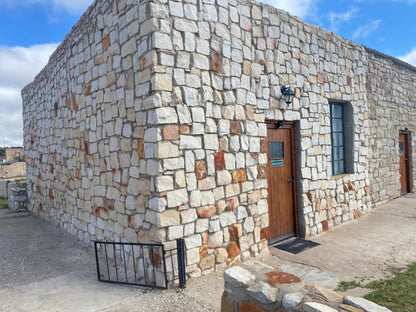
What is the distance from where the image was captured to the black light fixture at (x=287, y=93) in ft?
17.0

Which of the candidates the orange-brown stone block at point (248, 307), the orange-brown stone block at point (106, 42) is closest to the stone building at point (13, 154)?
the orange-brown stone block at point (106, 42)

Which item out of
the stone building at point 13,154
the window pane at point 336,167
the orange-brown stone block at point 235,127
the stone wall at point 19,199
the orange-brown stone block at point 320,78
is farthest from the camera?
the stone building at point 13,154

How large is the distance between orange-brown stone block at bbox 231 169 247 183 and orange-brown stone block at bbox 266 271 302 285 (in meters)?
1.93

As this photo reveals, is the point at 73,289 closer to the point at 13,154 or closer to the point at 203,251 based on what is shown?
the point at 203,251

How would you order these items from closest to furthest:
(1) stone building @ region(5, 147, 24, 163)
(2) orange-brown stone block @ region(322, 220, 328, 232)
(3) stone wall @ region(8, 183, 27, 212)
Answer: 1. (2) orange-brown stone block @ region(322, 220, 328, 232)
2. (3) stone wall @ region(8, 183, 27, 212)
3. (1) stone building @ region(5, 147, 24, 163)

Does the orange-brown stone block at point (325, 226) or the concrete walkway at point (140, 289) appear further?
the orange-brown stone block at point (325, 226)

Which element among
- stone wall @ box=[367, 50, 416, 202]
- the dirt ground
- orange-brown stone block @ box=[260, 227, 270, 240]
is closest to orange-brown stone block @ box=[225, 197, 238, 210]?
orange-brown stone block @ box=[260, 227, 270, 240]

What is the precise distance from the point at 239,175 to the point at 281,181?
1.27 metres

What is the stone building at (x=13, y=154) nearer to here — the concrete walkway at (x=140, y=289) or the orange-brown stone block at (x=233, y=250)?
the concrete walkway at (x=140, y=289)

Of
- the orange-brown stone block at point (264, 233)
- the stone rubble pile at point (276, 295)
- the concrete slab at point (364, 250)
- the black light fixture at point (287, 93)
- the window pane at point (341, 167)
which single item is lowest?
the concrete slab at point (364, 250)

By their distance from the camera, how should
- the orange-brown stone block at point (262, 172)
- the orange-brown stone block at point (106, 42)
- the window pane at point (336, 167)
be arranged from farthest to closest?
1. the window pane at point (336, 167)
2. the orange-brown stone block at point (262, 172)
3. the orange-brown stone block at point (106, 42)

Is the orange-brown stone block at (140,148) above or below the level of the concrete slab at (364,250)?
above

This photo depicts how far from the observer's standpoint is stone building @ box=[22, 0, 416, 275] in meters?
3.79

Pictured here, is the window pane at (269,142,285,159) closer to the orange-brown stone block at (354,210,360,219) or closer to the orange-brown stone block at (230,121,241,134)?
the orange-brown stone block at (230,121,241,134)
